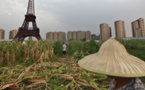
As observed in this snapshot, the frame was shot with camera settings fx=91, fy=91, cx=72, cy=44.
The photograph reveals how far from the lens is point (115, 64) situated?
0.60 m

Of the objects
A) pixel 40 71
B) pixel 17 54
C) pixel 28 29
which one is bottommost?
pixel 40 71

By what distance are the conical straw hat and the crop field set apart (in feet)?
4.04


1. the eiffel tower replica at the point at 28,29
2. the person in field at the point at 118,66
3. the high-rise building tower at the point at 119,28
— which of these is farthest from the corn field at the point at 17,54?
the high-rise building tower at the point at 119,28

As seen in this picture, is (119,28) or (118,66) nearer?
(118,66)

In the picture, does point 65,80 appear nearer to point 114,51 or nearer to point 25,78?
point 25,78

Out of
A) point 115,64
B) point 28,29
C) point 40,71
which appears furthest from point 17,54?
point 28,29

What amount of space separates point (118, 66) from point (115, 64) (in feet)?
0.07

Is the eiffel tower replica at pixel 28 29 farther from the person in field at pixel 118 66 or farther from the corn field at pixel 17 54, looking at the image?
the person in field at pixel 118 66

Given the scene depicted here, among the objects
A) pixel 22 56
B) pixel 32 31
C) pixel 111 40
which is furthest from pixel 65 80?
pixel 32 31

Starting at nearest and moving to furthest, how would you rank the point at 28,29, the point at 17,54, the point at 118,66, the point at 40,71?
the point at 118,66
the point at 40,71
the point at 17,54
the point at 28,29

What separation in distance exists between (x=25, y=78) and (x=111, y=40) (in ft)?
6.30

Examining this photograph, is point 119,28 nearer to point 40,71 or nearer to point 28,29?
point 28,29

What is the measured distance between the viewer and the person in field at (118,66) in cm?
56

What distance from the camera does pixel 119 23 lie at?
3141cm
